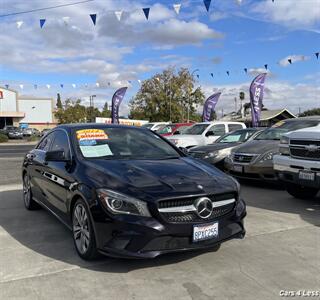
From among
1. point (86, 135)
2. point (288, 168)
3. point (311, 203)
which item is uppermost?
point (86, 135)

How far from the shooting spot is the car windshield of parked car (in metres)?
9.99

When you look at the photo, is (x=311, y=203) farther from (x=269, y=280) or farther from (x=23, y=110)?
(x=23, y=110)

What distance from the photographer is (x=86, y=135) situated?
536 cm

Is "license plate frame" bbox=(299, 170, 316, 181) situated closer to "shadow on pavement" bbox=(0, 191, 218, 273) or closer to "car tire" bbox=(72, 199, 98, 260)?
"shadow on pavement" bbox=(0, 191, 218, 273)

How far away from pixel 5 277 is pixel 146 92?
58.0m

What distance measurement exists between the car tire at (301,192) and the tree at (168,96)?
51017mm

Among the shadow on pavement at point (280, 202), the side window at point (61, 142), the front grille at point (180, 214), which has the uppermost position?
the side window at point (61, 142)

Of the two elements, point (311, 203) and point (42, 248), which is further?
point (311, 203)

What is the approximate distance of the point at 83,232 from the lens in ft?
14.6

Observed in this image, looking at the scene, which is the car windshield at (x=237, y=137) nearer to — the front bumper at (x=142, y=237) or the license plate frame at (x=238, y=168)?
the license plate frame at (x=238, y=168)

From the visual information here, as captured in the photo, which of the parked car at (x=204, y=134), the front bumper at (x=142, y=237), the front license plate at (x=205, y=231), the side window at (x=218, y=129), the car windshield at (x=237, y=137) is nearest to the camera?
the front bumper at (x=142, y=237)

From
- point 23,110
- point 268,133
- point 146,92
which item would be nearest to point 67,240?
point 268,133

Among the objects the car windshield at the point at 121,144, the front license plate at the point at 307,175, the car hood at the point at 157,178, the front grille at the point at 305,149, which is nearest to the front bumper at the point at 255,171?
the front grille at the point at 305,149

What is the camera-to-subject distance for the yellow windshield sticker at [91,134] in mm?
5336
